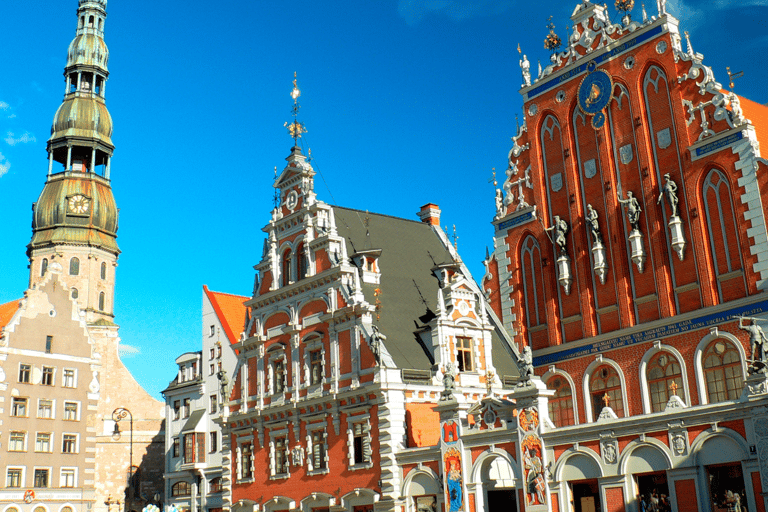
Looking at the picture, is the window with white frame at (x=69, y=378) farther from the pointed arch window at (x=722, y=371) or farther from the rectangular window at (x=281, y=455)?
the pointed arch window at (x=722, y=371)

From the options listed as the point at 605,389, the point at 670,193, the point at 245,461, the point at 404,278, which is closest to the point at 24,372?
the point at 245,461

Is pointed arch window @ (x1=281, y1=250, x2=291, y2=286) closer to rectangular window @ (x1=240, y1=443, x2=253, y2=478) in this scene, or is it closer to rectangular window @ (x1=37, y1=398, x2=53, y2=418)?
rectangular window @ (x1=240, y1=443, x2=253, y2=478)

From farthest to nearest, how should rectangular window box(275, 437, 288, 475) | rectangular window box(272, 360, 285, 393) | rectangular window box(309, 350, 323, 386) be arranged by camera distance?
rectangular window box(272, 360, 285, 393), rectangular window box(275, 437, 288, 475), rectangular window box(309, 350, 323, 386)

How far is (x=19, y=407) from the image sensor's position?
53.2m

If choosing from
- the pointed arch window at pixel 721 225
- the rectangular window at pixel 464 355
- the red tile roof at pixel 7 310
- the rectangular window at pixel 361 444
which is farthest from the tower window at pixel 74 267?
the pointed arch window at pixel 721 225

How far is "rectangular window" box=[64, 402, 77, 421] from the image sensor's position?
183 feet

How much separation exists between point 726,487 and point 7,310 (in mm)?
57094

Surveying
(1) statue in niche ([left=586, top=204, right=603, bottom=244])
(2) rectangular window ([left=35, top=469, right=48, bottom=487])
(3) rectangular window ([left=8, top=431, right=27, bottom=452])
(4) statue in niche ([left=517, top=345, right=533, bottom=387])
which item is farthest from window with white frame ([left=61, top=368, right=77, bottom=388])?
(1) statue in niche ([left=586, top=204, right=603, bottom=244])

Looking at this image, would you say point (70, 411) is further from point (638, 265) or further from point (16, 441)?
point (638, 265)

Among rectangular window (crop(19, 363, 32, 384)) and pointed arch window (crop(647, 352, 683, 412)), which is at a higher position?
rectangular window (crop(19, 363, 32, 384))

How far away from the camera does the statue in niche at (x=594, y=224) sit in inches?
1200

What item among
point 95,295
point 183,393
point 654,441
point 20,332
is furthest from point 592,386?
point 95,295

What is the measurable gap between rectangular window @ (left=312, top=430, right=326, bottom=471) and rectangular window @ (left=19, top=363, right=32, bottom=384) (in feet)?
87.7

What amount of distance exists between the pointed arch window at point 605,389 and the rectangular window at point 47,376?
4018cm
